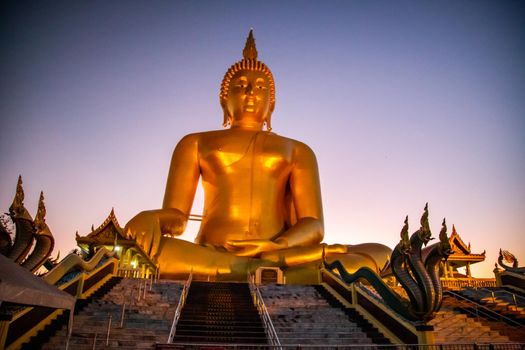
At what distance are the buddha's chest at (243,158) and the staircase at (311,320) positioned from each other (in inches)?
214

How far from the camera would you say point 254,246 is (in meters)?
13.1

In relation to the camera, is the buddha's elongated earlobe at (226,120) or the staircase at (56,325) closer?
the staircase at (56,325)

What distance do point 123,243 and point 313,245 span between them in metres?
5.35

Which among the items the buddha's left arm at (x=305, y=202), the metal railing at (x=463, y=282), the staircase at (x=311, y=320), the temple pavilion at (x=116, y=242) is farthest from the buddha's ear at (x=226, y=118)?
the metal railing at (x=463, y=282)

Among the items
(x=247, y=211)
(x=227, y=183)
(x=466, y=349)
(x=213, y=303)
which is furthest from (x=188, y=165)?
(x=466, y=349)

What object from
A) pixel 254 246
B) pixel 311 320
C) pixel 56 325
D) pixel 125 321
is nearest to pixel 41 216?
pixel 56 325

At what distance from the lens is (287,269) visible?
13188mm

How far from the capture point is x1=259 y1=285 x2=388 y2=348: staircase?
7609mm

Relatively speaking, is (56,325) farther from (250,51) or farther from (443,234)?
(250,51)

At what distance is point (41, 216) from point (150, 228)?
6.62 metres

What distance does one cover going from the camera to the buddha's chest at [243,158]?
600 inches

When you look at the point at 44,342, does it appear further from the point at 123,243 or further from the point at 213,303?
the point at 123,243

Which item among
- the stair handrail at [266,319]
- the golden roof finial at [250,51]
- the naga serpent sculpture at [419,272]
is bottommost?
the stair handrail at [266,319]

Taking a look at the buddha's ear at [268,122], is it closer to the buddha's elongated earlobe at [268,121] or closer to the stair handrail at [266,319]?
the buddha's elongated earlobe at [268,121]
